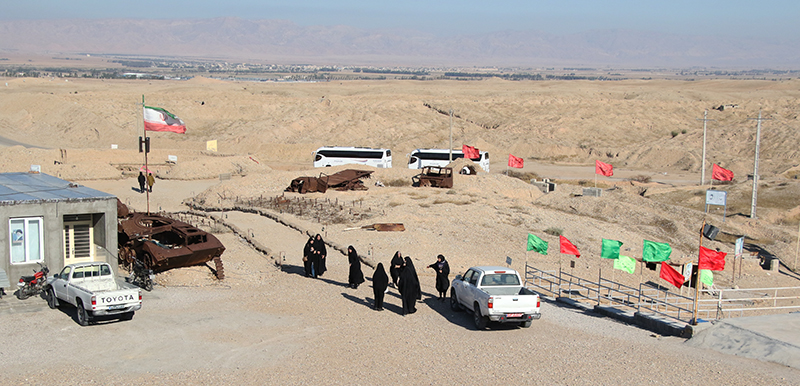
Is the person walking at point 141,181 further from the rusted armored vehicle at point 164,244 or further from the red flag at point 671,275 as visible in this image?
the red flag at point 671,275

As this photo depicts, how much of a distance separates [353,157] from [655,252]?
118 ft

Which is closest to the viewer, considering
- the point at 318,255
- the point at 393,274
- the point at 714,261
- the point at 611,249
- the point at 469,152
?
the point at 714,261

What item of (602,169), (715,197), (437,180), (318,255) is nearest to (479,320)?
(318,255)

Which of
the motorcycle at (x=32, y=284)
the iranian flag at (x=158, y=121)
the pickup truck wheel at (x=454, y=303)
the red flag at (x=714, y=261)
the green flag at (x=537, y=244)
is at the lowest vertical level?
the pickup truck wheel at (x=454, y=303)

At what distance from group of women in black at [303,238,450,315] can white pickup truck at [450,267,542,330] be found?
43.4 inches

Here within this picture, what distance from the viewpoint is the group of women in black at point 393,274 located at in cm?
1591

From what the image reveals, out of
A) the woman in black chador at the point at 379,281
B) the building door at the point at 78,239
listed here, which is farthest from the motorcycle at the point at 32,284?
the woman in black chador at the point at 379,281

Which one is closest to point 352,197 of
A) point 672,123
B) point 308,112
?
point 308,112

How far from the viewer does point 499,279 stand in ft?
50.4

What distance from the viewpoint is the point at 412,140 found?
238 ft

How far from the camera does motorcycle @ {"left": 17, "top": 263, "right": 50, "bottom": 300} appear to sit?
1580 cm

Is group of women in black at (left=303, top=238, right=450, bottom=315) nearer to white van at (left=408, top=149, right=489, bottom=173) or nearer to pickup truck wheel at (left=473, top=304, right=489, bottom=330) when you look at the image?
pickup truck wheel at (left=473, top=304, right=489, bottom=330)

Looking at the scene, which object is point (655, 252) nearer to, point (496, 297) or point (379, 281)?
point (496, 297)

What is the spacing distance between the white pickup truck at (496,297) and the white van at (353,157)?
36.2 meters
